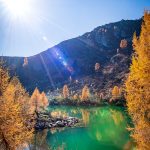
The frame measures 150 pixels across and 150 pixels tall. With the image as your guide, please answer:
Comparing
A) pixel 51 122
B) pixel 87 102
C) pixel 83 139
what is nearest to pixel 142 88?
pixel 83 139

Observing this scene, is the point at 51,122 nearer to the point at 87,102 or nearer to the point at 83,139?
the point at 83,139

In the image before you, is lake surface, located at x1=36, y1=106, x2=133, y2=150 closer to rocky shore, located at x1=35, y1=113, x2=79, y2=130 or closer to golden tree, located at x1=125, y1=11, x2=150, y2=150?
rocky shore, located at x1=35, y1=113, x2=79, y2=130

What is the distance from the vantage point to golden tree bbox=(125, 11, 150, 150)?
17938 millimetres

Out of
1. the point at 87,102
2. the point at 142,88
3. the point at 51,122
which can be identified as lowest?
the point at 87,102

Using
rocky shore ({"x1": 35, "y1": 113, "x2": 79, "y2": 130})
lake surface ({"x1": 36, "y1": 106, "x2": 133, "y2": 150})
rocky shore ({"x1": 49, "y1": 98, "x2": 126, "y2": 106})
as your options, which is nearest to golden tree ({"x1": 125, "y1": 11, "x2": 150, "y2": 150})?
lake surface ({"x1": 36, "y1": 106, "x2": 133, "y2": 150})

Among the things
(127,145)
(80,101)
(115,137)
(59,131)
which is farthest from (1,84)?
(80,101)

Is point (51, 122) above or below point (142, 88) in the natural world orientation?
below

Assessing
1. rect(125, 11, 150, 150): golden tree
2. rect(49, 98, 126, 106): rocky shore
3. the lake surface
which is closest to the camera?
rect(125, 11, 150, 150): golden tree

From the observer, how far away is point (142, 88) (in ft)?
63.4

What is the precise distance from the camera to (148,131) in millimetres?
19203

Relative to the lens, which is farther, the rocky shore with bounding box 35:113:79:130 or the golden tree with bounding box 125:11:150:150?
the rocky shore with bounding box 35:113:79:130

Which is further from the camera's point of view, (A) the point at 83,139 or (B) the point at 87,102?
(B) the point at 87,102

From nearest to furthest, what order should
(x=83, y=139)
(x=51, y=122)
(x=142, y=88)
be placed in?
(x=142, y=88)
(x=83, y=139)
(x=51, y=122)

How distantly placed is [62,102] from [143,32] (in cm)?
17419
